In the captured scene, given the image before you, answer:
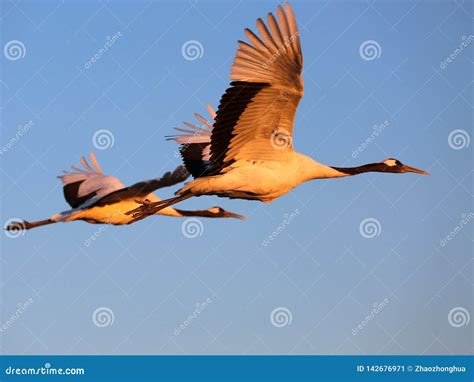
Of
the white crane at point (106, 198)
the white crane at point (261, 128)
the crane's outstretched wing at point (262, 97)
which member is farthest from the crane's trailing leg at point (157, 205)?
the white crane at point (106, 198)

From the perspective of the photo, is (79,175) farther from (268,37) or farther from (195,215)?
(268,37)

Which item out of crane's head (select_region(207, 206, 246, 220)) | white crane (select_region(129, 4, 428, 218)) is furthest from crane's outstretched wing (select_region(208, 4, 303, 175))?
crane's head (select_region(207, 206, 246, 220))

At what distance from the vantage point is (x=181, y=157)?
1477cm

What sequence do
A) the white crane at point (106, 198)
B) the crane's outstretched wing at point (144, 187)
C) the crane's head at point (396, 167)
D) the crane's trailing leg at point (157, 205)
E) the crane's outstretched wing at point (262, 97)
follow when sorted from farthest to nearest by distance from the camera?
the white crane at point (106, 198)
the crane's outstretched wing at point (144, 187)
the crane's head at point (396, 167)
the crane's trailing leg at point (157, 205)
the crane's outstretched wing at point (262, 97)

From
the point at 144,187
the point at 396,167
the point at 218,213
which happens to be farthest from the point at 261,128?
the point at 218,213

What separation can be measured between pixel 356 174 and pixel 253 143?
1.87 m

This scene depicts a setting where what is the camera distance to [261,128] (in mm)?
12320

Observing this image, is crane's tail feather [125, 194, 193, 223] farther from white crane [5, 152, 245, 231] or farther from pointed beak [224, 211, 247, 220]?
pointed beak [224, 211, 247, 220]

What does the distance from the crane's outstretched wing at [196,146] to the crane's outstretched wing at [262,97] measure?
0.87 m

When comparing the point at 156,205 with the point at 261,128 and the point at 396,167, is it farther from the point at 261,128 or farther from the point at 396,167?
the point at 396,167

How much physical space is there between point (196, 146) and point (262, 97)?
135 inches

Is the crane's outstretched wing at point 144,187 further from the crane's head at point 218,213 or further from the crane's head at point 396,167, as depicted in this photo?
the crane's head at point 396,167

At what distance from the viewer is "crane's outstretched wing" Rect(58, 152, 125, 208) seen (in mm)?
16562

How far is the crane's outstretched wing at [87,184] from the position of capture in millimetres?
16562
